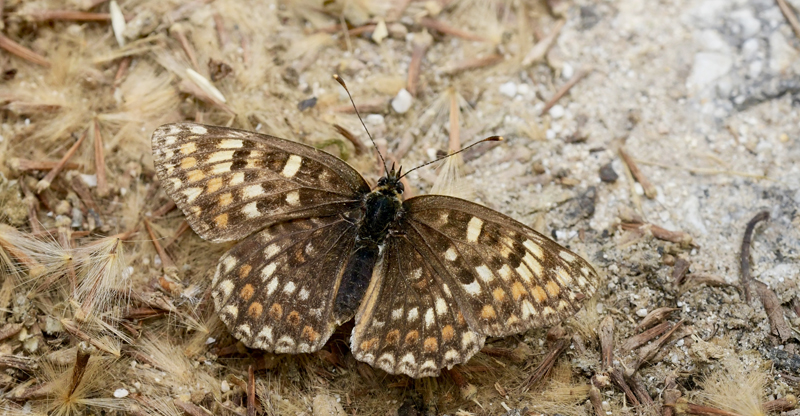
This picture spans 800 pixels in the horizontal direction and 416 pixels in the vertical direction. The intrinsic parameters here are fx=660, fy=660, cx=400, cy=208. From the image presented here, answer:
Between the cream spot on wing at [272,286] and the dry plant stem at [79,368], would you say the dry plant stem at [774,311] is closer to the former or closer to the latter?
the cream spot on wing at [272,286]

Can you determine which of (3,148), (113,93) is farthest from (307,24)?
(3,148)

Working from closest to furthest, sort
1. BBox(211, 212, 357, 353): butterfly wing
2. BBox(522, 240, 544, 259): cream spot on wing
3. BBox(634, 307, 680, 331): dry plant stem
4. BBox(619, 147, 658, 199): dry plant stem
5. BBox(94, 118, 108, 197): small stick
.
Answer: BBox(522, 240, 544, 259): cream spot on wing, BBox(211, 212, 357, 353): butterfly wing, BBox(634, 307, 680, 331): dry plant stem, BBox(94, 118, 108, 197): small stick, BBox(619, 147, 658, 199): dry plant stem

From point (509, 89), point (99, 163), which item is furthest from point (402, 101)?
point (99, 163)

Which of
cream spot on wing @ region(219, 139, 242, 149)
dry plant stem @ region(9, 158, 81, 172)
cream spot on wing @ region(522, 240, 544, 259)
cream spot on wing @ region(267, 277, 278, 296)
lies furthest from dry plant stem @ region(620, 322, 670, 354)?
dry plant stem @ region(9, 158, 81, 172)

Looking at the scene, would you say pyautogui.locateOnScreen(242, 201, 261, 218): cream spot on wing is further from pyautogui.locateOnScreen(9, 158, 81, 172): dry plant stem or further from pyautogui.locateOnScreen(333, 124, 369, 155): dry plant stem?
pyautogui.locateOnScreen(9, 158, 81, 172): dry plant stem

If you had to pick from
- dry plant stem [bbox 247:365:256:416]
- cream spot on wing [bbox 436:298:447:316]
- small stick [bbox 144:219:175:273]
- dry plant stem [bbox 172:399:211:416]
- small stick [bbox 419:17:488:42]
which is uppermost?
small stick [bbox 419:17:488:42]

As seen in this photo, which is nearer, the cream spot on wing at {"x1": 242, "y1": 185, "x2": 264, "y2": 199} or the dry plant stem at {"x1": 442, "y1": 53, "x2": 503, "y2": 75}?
the cream spot on wing at {"x1": 242, "y1": 185, "x2": 264, "y2": 199}

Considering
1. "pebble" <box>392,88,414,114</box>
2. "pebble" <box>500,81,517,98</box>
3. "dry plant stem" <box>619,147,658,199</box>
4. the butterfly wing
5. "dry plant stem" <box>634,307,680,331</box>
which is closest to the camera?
the butterfly wing
